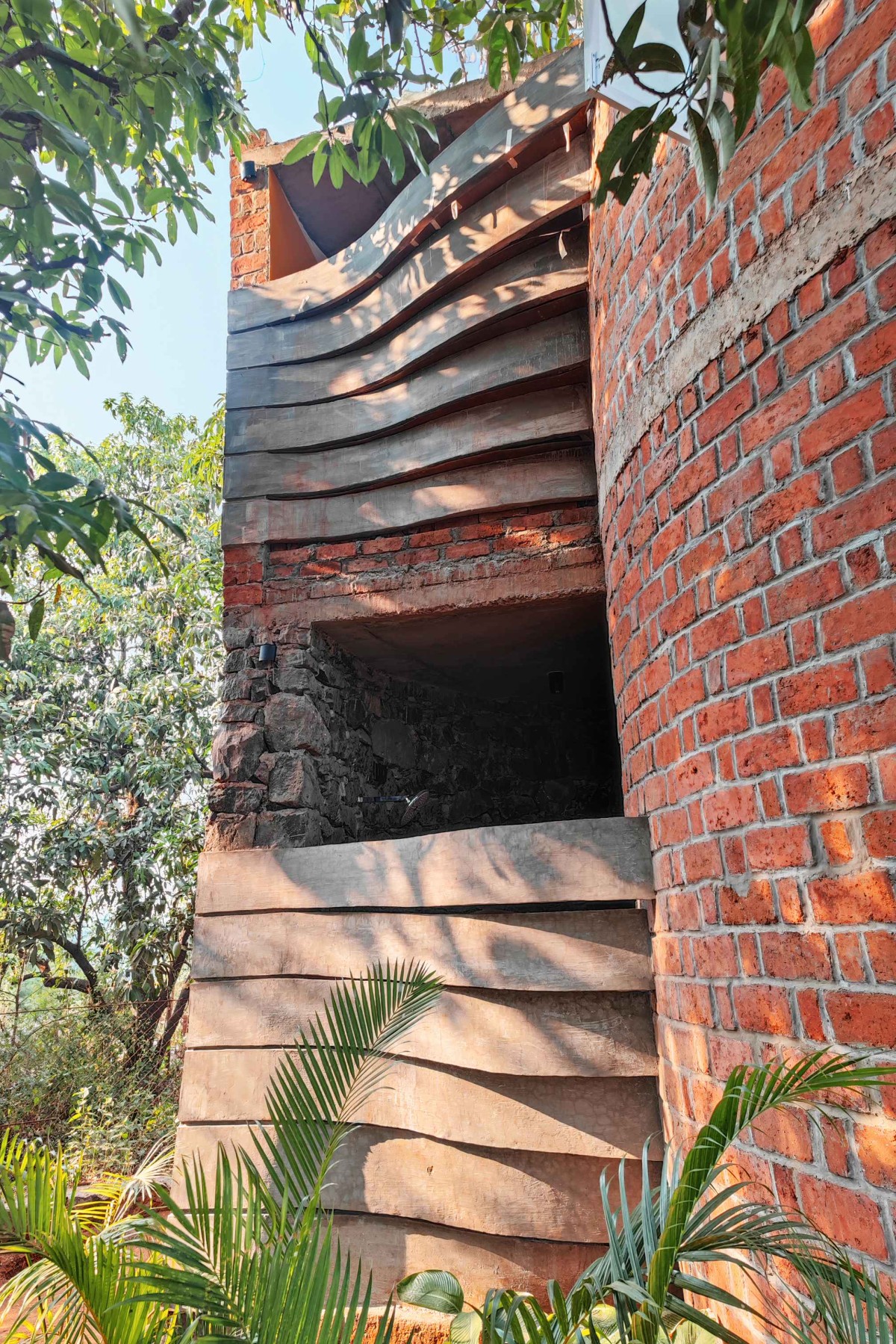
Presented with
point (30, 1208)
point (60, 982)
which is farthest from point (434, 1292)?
point (60, 982)

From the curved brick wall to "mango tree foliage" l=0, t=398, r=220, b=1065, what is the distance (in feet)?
16.8

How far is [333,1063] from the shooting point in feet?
6.61

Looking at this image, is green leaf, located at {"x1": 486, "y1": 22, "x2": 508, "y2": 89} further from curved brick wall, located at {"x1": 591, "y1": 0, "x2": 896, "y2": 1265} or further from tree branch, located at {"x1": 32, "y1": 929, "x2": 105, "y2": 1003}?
tree branch, located at {"x1": 32, "y1": 929, "x2": 105, "y2": 1003}

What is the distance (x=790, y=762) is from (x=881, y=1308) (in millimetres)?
815

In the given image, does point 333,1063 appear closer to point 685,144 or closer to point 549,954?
point 549,954

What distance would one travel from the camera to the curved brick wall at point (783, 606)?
1.39 metres

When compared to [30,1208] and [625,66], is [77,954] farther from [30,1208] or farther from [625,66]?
[625,66]

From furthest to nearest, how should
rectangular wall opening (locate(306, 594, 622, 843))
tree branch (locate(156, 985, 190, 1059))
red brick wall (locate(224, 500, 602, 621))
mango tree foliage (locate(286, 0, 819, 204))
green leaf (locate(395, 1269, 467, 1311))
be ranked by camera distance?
tree branch (locate(156, 985, 190, 1059)) < rectangular wall opening (locate(306, 594, 622, 843)) < red brick wall (locate(224, 500, 602, 621)) < green leaf (locate(395, 1269, 467, 1311)) < mango tree foliage (locate(286, 0, 819, 204))

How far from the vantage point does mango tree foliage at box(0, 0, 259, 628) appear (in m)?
2.00

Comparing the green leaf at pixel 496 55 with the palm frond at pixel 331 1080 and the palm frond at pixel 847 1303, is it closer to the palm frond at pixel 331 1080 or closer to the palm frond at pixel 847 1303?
the palm frond at pixel 331 1080

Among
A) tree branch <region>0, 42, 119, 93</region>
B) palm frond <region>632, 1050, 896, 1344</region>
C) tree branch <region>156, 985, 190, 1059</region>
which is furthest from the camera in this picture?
tree branch <region>156, 985, 190, 1059</region>

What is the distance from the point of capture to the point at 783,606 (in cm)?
160

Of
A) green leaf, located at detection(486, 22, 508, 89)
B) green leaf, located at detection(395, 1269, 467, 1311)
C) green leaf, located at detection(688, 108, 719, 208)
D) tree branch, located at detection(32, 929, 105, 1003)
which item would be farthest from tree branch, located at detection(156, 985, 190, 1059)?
green leaf, located at detection(688, 108, 719, 208)

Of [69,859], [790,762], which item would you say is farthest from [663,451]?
[69,859]
